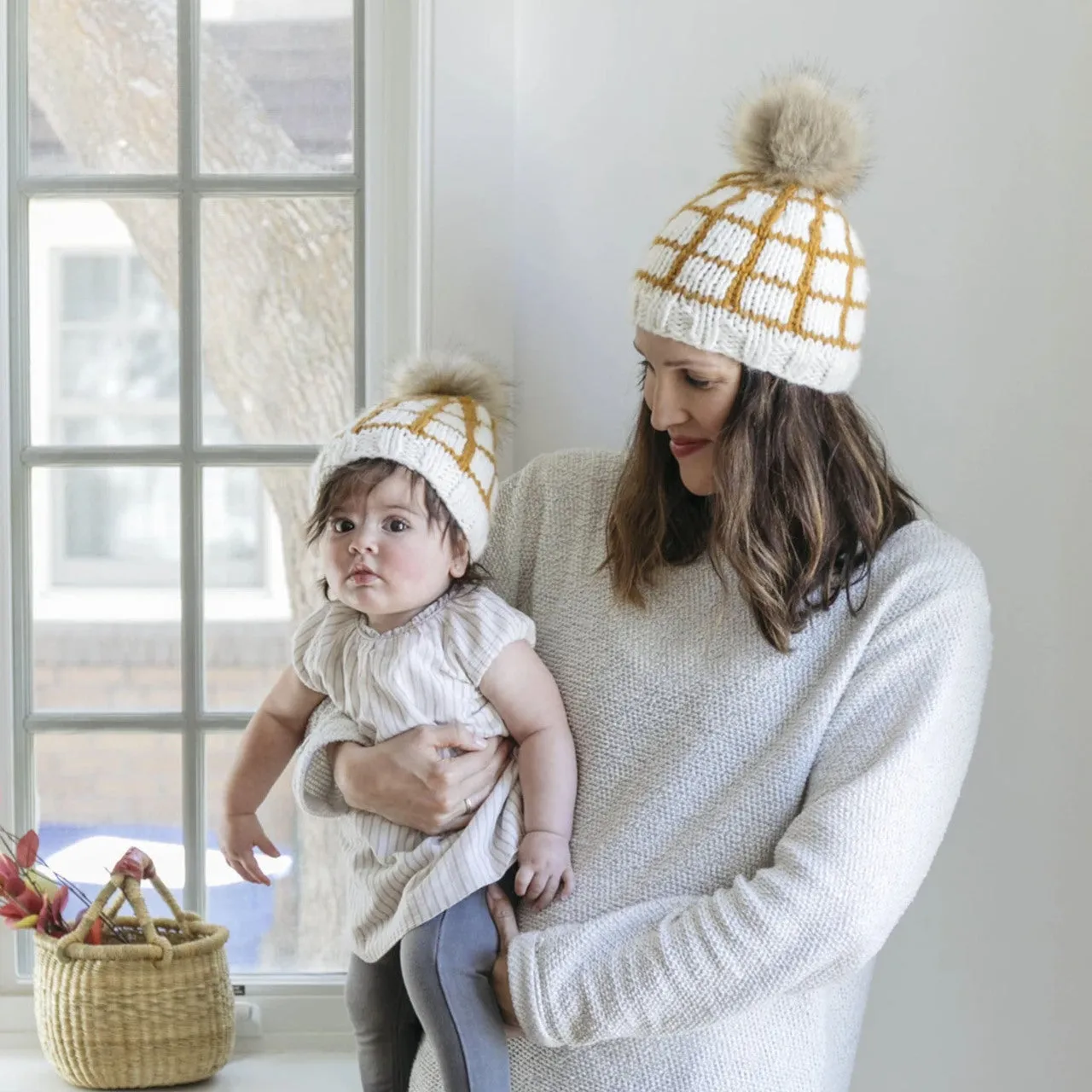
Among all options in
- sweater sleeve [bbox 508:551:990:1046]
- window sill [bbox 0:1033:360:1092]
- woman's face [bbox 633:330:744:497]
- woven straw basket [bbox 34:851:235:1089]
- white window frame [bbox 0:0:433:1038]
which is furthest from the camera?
white window frame [bbox 0:0:433:1038]

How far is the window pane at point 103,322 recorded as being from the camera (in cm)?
199

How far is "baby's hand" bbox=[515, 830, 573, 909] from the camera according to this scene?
1.42m

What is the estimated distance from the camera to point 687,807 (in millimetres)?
1439

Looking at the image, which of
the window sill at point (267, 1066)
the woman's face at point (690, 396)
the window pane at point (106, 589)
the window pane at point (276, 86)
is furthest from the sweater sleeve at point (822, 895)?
the window pane at point (276, 86)

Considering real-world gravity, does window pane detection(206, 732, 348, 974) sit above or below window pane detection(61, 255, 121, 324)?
below

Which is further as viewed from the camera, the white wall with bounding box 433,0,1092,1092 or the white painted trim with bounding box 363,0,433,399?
the white painted trim with bounding box 363,0,433,399

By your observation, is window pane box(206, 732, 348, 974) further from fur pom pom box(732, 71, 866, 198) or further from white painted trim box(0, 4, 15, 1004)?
fur pom pom box(732, 71, 866, 198)

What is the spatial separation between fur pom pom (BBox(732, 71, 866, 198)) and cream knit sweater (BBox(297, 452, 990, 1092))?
419 millimetres

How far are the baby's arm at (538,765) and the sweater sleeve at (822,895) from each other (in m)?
0.06

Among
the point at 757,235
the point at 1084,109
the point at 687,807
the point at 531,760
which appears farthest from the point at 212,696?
the point at 1084,109

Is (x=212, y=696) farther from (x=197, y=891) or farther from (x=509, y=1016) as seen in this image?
(x=509, y=1016)

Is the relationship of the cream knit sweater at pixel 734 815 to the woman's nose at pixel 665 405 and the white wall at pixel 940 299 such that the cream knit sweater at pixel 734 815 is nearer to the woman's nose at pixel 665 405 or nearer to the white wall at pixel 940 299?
the woman's nose at pixel 665 405

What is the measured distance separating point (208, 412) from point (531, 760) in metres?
0.87

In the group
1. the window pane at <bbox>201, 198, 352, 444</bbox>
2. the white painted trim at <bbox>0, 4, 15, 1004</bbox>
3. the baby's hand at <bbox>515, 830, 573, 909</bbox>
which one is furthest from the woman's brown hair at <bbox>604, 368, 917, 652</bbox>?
the white painted trim at <bbox>0, 4, 15, 1004</bbox>
